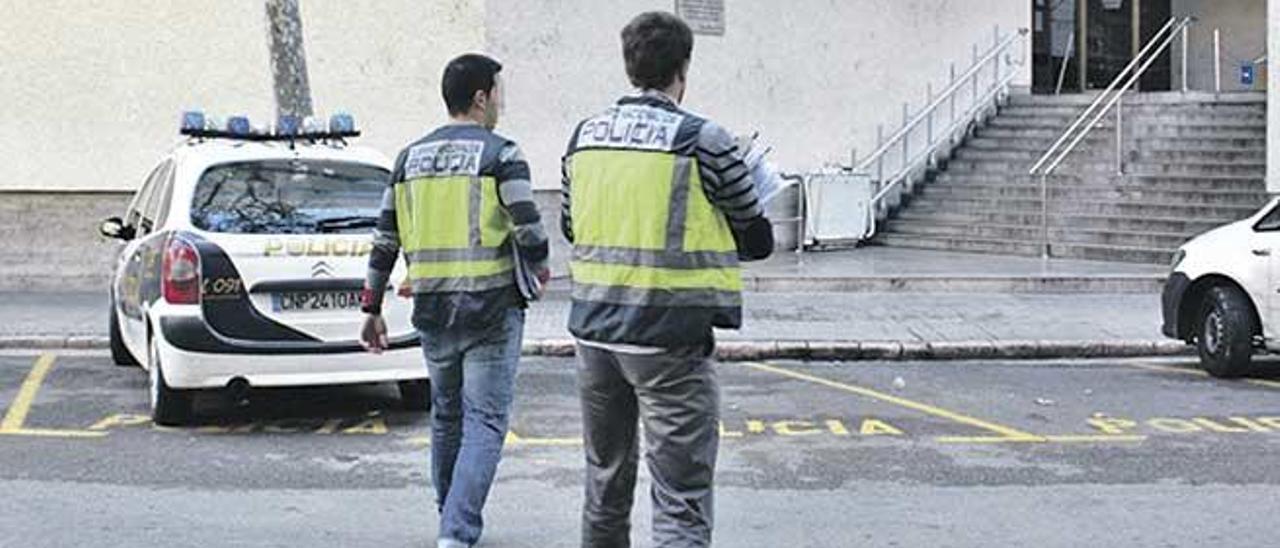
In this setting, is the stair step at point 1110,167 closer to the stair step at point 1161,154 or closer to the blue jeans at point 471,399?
the stair step at point 1161,154

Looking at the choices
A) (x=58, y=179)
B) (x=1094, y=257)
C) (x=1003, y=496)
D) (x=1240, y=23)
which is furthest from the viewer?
(x=1240, y=23)

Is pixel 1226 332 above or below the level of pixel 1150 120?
below

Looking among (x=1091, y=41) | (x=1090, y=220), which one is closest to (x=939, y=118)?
(x=1090, y=220)

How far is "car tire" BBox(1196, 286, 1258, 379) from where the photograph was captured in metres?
10.1

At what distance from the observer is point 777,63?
17875 millimetres

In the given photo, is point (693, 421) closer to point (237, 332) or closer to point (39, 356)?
point (237, 332)

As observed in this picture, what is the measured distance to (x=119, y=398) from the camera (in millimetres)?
9352

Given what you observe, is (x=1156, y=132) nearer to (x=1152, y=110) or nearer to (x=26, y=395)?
(x=1152, y=110)

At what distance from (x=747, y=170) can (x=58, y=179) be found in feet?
41.0

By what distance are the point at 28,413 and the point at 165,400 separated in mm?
1180

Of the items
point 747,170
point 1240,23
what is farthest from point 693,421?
point 1240,23

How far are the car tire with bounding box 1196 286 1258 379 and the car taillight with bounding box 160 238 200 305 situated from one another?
21.9ft

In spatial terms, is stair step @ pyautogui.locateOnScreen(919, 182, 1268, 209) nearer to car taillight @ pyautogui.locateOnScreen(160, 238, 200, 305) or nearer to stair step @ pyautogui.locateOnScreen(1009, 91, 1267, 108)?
stair step @ pyautogui.locateOnScreen(1009, 91, 1267, 108)

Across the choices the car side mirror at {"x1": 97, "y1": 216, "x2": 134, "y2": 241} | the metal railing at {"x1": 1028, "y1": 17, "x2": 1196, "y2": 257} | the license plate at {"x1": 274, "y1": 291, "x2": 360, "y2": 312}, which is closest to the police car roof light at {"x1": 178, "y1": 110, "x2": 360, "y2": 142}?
the car side mirror at {"x1": 97, "y1": 216, "x2": 134, "y2": 241}
